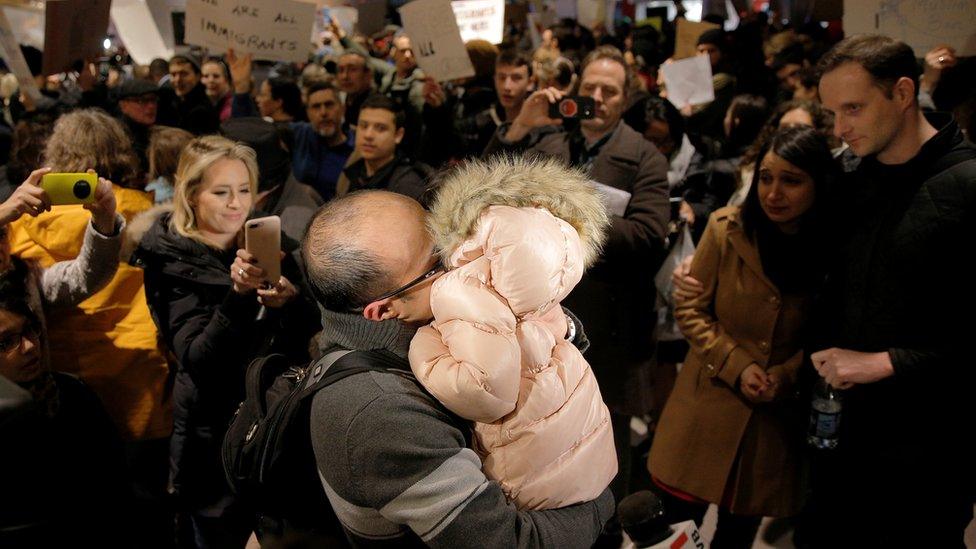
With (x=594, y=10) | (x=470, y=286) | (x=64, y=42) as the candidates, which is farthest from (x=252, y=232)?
(x=594, y=10)

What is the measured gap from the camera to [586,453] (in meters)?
1.43

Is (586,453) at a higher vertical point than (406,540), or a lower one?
higher

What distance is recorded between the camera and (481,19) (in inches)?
246

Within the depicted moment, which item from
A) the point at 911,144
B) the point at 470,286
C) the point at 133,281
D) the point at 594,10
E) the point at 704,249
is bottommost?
the point at 133,281

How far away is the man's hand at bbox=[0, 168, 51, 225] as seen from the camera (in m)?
2.31

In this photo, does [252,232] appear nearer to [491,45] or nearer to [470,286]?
[470,286]

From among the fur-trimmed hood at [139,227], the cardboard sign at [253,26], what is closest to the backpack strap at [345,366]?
the fur-trimmed hood at [139,227]

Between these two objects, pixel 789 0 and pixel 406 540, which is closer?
pixel 406 540

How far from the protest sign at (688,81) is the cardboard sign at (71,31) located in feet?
11.3

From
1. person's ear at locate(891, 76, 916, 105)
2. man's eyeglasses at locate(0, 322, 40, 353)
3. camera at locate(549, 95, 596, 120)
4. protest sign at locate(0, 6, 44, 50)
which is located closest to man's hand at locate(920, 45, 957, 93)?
person's ear at locate(891, 76, 916, 105)

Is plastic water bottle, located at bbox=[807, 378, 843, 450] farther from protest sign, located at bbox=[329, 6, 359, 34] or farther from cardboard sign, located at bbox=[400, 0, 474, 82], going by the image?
protest sign, located at bbox=[329, 6, 359, 34]

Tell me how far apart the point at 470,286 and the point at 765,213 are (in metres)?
1.72

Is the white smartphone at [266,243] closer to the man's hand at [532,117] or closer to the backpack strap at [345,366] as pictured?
the backpack strap at [345,366]

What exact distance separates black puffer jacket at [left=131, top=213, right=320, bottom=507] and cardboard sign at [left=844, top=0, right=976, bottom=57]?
2.62 m
